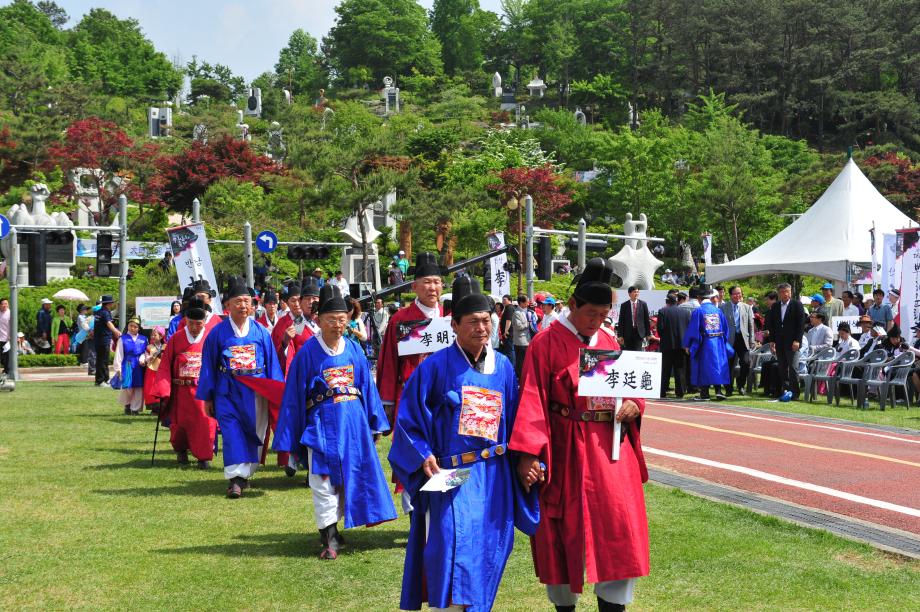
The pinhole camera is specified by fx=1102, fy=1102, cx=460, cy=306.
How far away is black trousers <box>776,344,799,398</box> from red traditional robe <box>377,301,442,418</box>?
10953 millimetres

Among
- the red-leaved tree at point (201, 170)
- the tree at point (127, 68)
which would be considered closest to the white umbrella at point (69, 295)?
the red-leaved tree at point (201, 170)

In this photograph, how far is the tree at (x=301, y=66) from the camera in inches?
4503

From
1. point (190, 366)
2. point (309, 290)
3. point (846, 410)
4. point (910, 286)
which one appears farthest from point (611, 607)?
point (910, 286)

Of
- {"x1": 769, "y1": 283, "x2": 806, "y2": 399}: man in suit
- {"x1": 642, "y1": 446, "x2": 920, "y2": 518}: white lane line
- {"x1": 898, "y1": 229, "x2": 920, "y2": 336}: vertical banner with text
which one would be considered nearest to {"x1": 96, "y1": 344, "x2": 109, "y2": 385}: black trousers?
{"x1": 769, "y1": 283, "x2": 806, "y2": 399}: man in suit

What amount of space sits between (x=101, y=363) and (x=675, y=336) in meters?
12.6

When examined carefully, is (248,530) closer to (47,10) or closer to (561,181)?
(561,181)

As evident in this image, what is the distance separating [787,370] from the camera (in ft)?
60.2

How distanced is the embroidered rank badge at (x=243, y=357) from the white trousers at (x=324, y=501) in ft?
8.39

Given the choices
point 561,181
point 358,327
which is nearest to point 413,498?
point 358,327

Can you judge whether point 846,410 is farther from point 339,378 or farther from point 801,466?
point 339,378

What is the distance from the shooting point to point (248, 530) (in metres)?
8.46

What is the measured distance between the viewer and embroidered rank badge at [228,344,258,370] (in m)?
10.1

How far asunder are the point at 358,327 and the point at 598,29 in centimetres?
8498

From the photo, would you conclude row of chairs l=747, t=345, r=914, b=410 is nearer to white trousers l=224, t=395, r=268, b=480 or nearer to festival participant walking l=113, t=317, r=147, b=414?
white trousers l=224, t=395, r=268, b=480
